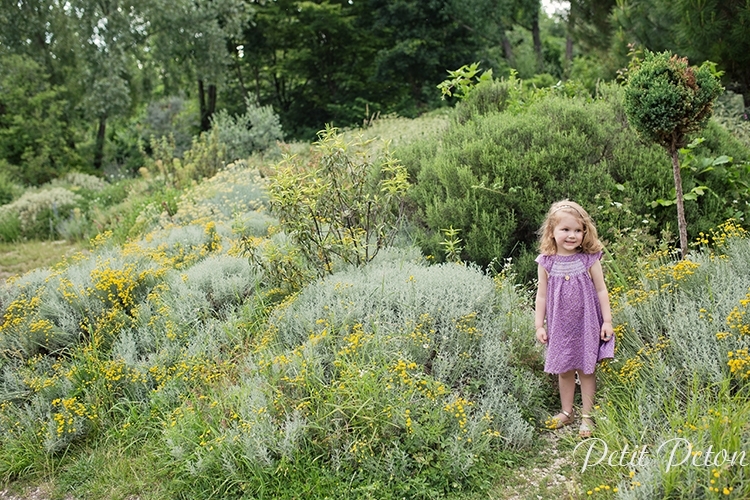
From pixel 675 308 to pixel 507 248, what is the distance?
6.11ft

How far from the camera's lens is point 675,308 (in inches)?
135

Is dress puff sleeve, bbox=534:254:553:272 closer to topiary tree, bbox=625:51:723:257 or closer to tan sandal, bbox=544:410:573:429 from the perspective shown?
tan sandal, bbox=544:410:573:429

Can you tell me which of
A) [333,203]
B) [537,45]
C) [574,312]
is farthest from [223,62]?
[574,312]

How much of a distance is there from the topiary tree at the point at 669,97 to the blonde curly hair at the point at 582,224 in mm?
1198

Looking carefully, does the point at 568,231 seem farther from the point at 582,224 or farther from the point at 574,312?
the point at 574,312

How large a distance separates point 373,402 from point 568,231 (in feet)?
4.67

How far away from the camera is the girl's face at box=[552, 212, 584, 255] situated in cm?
322

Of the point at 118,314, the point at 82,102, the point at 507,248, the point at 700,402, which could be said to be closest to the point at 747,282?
the point at 700,402

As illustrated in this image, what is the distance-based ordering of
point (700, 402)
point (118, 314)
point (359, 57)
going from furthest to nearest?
point (359, 57), point (118, 314), point (700, 402)

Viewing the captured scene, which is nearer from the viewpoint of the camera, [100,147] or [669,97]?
[669,97]

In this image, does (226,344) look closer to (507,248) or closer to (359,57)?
(507,248)

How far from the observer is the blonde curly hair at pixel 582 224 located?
324cm

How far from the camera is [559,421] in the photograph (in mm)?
3244

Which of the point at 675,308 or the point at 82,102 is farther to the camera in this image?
the point at 82,102
